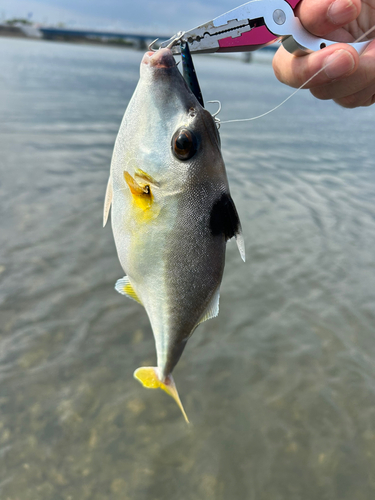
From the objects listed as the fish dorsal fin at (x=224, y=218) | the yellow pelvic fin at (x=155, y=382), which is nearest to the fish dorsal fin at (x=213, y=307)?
the fish dorsal fin at (x=224, y=218)

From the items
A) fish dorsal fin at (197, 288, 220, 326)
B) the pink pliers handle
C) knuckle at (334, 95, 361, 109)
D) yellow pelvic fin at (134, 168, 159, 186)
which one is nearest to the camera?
yellow pelvic fin at (134, 168, 159, 186)

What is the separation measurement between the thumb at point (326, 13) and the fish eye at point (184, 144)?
1069mm

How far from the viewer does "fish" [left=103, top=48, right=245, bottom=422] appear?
151cm

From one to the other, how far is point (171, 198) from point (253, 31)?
1054 millimetres

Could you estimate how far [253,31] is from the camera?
189cm

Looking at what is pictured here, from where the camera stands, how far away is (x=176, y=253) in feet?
5.42

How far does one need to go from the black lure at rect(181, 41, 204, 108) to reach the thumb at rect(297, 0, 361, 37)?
2.71 ft

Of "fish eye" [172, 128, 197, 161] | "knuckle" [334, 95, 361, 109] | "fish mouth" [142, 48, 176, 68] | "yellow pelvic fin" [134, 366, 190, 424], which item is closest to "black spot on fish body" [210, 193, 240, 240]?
"fish eye" [172, 128, 197, 161]

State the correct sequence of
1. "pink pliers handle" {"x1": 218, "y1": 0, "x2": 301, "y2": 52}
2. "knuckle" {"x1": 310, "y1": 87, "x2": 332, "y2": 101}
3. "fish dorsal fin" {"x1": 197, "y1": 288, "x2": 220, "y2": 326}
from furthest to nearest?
"knuckle" {"x1": 310, "y1": 87, "x2": 332, "y2": 101}
"pink pliers handle" {"x1": 218, "y1": 0, "x2": 301, "y2": 52}
"fish dorsal fin" {"x1": 197, "y1": 288, "x2": 220, "y2": 326}

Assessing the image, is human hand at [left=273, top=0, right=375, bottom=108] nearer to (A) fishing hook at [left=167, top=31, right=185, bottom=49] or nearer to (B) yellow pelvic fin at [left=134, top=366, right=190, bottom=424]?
(A) fishing hook at [left=167, top=31, right=185, bottom=49]

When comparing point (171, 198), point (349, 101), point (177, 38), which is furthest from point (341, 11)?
point (171, 198)

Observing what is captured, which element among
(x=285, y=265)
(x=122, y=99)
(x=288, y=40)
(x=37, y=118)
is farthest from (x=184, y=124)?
(x=122, y=99)

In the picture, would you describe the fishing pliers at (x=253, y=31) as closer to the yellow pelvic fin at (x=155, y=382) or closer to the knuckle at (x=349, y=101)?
the knuckle at (x=349, y=101)

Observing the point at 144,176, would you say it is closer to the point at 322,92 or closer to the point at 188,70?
the point at 188,70
